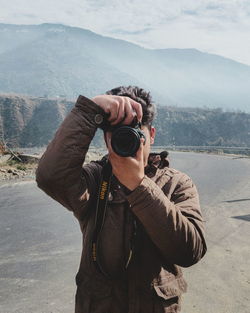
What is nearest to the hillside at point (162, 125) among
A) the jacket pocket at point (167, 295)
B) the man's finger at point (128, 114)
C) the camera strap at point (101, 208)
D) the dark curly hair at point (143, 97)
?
the dark curly hair at point (143, 97)

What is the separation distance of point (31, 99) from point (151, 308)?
131 m

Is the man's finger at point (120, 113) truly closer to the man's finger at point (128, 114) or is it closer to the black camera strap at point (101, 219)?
the man's finger at point (128, 114)

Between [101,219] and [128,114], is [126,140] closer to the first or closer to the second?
[128,114]

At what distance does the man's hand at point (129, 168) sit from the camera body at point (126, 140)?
0.02 meters

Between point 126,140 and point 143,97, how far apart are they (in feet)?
1.55

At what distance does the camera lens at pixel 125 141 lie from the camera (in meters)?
1.39

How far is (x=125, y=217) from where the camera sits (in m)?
1.65

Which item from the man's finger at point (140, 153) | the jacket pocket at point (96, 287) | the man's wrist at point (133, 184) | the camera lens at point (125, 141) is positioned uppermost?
the camera lens at point (125, 141)

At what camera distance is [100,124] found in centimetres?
155

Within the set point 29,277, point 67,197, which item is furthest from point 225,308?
point 67,197

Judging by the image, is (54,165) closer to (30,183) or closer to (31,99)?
(30,183)

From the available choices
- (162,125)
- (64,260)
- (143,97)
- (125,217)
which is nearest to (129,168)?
(125,217)

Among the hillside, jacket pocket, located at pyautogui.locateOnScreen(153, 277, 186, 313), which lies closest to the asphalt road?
jacket pocket, located at pyautogui.locateOnScreen(153, 277, 186, 313)

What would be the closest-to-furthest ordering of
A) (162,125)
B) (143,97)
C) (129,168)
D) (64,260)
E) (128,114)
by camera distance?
(129,168)
(128,114)
(143,97)
(64,260)
(162,125)
